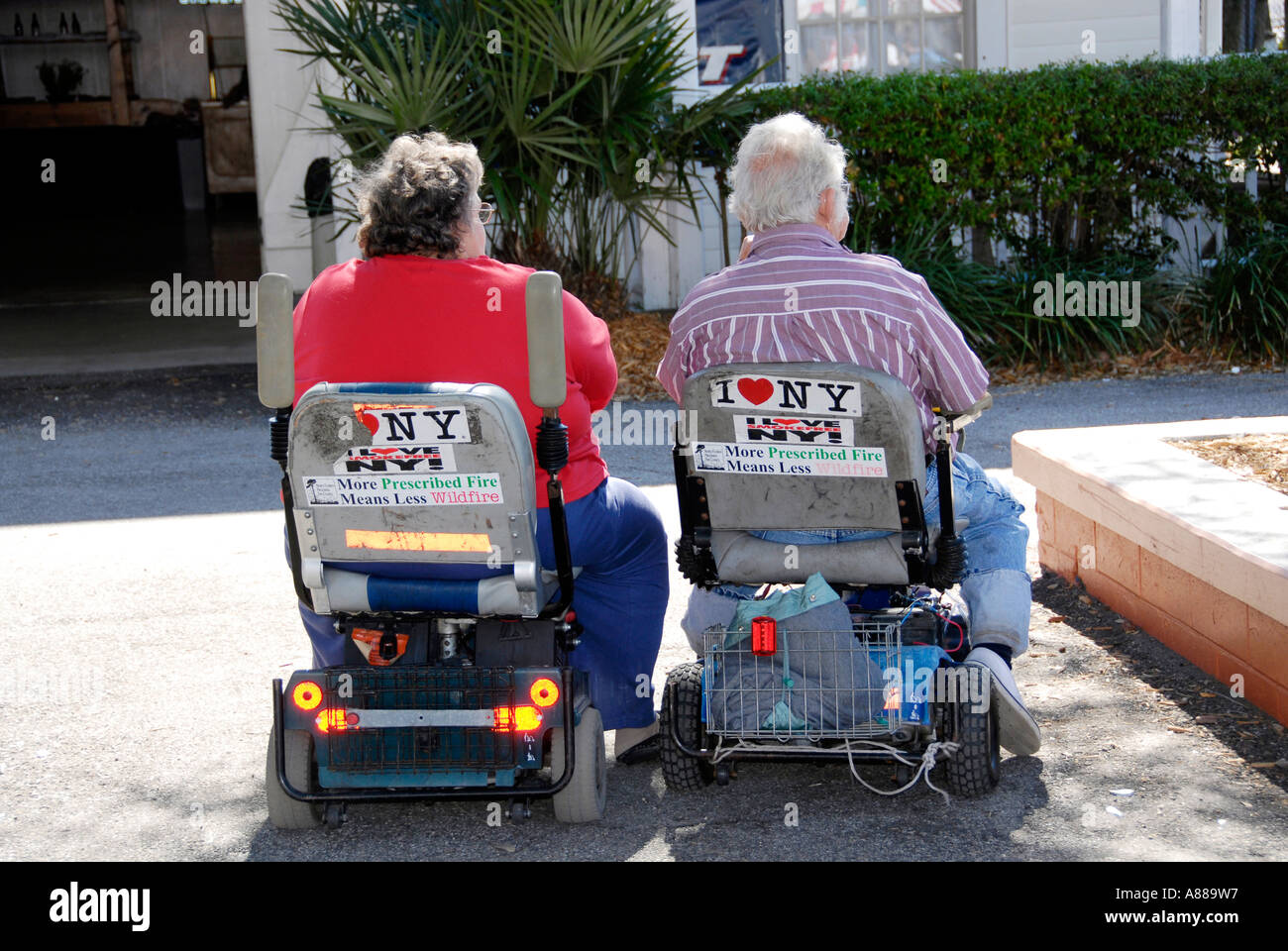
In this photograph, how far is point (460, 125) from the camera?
8281mm

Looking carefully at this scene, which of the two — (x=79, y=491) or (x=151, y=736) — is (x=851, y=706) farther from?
(x=79, y=491)

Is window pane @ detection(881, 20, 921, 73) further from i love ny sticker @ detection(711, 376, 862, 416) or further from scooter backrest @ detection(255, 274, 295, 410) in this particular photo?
scooter backrest @ detection(255, 274, 295, 410)

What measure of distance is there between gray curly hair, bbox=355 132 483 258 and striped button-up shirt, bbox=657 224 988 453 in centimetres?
63

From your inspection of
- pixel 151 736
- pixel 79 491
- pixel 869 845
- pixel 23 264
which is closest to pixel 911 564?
pixel 869 845

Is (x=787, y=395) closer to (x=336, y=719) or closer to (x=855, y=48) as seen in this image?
(x=336, y=719)

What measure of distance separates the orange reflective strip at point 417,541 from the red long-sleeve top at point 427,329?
0.28 metres

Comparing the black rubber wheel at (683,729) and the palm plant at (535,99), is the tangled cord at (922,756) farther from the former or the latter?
the palm plant at (535,99)

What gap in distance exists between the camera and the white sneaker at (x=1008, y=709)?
136 inches

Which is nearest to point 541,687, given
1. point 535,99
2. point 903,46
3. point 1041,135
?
point 535,99

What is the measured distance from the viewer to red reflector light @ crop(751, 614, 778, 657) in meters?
3.30

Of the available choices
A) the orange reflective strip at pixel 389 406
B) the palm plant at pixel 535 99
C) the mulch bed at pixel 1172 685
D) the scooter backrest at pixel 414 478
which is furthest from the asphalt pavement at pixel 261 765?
the palm plant at pixel 535 99

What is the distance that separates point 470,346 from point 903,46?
28.3 ft

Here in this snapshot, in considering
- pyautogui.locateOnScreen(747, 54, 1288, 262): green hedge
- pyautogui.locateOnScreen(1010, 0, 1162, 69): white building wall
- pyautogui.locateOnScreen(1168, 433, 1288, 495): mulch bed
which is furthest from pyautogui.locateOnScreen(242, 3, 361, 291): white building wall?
pyautogui.locateOnScreen(1168, 433, 1288, 495): mulch bed

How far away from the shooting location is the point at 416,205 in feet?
11.2
